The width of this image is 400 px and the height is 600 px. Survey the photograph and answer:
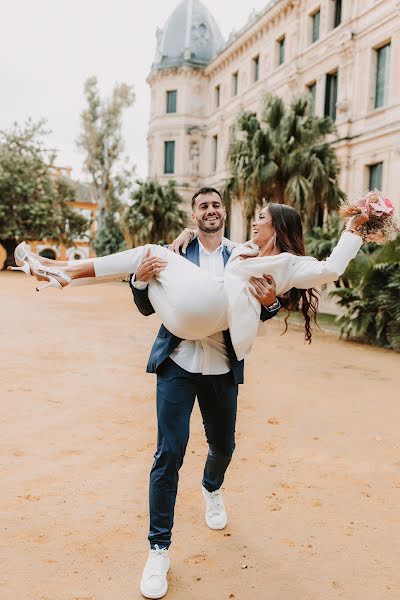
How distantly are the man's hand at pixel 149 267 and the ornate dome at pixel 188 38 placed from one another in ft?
130

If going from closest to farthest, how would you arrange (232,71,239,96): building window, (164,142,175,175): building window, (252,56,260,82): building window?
1. (252,56,260,82): building window
2. (232,71,239,96): building window
3. (164,142,175,175): building window

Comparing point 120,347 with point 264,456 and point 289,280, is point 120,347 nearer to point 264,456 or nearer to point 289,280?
point 264,456

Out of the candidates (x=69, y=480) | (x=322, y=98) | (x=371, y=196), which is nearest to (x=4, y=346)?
Answer: (x=69, y=480)

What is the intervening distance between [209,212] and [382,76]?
72.5ft

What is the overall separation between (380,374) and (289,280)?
24.5ft

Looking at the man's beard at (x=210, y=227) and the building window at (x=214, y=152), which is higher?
the building window at (x=214, y=152)

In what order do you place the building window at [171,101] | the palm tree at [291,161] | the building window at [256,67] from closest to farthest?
the palm tree at [291,161] → the building window at [256,67] → the building window at [171,101]

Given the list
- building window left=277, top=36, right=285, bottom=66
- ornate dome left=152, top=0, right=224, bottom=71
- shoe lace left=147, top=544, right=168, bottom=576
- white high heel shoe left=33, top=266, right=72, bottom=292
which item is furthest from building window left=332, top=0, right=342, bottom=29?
shoe lace left=147, top=544, right=168, bottom=576

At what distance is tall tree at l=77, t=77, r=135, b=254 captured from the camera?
46156mm

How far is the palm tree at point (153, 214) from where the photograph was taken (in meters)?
29.6

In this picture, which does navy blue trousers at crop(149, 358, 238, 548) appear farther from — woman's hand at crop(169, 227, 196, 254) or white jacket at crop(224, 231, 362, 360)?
woman's hand at crop(169, 227, 196, 254)

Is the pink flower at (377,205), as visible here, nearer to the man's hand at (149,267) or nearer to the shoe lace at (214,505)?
the man's hand at (149,267)

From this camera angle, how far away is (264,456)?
515 cm

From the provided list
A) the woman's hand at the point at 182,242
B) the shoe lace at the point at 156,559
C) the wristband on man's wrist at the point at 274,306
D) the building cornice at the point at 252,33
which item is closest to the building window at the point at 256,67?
the building cornice at the point at 252,33
